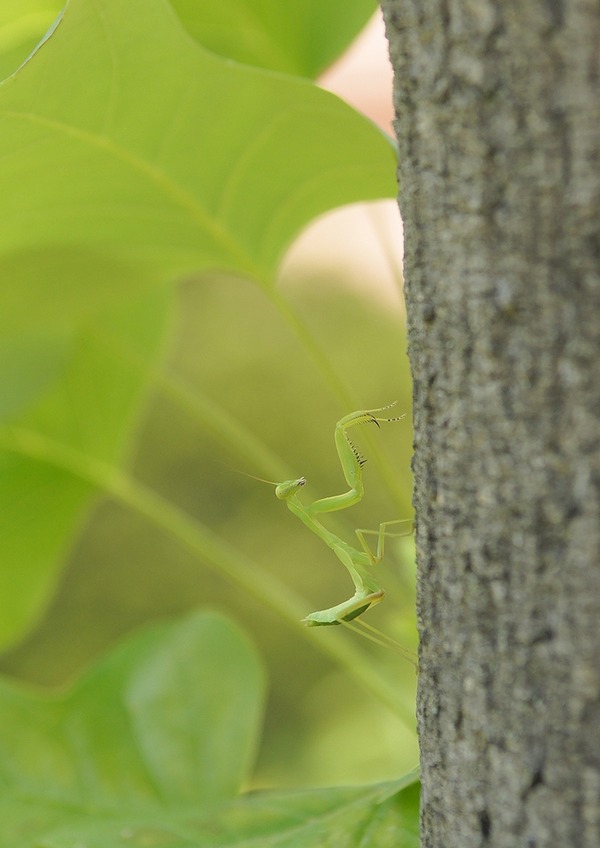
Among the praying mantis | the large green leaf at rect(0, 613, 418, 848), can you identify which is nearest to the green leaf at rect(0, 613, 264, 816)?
the large green leaf at rect(0, 613, 418, 848)

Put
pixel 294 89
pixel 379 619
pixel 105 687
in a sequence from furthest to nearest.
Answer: pixel 379 619 < pixel 105 687 < pixel 294 89

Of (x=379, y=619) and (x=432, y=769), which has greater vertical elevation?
(x=432, y=769)

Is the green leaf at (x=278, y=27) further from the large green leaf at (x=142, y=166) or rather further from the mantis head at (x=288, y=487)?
the mantis head at (x=288, y=487)

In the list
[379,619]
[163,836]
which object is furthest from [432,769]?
[379,619]

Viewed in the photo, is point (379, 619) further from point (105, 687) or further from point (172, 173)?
point (172, 173)

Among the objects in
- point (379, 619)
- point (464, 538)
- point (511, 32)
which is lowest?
point (379, 619)

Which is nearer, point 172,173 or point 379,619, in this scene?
point 172,173

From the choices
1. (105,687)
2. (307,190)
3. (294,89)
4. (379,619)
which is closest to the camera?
(294,89)

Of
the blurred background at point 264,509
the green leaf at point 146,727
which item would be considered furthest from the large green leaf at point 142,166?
the blurred background at point 264,509
